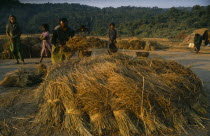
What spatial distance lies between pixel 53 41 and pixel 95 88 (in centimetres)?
293

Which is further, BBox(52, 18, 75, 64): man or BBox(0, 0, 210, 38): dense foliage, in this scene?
BBox(0, 0, 210, 38): dense foliage

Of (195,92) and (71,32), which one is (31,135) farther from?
(71,32)

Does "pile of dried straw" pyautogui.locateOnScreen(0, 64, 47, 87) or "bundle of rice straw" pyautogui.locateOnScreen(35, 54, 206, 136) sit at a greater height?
"bundle of rice straw" pyautogui.locateOnScreen(35, 54, 206, 136)

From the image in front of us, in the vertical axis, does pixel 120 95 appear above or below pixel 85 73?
below

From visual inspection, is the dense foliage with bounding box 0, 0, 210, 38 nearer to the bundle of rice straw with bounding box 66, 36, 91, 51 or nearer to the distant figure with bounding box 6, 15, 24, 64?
the distant figure with bounding box 6, 15, 24, 64

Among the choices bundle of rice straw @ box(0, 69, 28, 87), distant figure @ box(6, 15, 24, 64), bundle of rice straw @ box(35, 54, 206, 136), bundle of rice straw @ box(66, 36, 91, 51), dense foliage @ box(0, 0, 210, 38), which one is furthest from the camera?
dense foliage @ box(0, 0, 210, 38)

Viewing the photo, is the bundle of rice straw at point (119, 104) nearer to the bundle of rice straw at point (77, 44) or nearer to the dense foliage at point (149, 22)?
the bundle of rice straw at point (77, 44)

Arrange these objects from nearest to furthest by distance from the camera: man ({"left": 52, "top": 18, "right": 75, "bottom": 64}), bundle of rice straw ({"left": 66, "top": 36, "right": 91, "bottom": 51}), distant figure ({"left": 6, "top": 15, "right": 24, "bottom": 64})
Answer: bundle of rice straw ({"left": 66, "top": 36, "right": 91, "bottom": 51}), man ({"left": 52, "top": 18, "right": 75, "bottom": 64}), distant figure ({"left": 6, "top": 15, "right": 24, "bottom": 64})

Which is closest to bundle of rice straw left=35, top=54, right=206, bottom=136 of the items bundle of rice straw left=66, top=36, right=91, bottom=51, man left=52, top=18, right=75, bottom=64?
bundle of rice straw left=66, top=36, right=91, bottom=51

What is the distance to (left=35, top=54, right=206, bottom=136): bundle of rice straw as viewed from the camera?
2.39 m

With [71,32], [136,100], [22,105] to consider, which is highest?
[71,32]

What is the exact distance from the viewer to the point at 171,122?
8.35ft

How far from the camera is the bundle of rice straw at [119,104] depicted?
94.0 inches

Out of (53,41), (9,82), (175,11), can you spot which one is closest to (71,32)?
(53,41)
